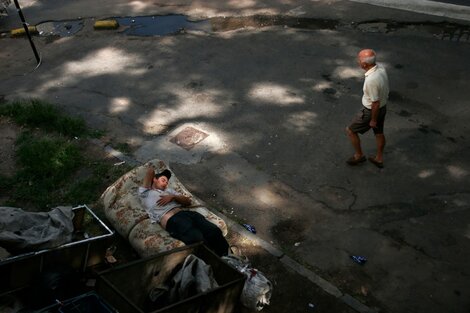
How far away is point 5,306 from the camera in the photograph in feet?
17.1

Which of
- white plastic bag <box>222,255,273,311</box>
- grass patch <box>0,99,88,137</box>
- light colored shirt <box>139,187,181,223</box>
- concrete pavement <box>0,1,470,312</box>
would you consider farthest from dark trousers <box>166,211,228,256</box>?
grass patch <box>0,99,88,137</box>

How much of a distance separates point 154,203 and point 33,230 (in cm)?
151

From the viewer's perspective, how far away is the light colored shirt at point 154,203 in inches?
250

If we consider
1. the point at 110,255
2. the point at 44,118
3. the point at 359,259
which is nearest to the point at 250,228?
the point at 359,259

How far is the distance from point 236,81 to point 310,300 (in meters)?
5.98

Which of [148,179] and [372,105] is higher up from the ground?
[372,105]

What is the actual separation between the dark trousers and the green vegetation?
1.90 meters

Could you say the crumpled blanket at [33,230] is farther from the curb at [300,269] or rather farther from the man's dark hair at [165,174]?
the curb at [300,269]

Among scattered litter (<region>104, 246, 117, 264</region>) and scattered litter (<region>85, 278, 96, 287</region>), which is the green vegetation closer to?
scattered litter (<region>104, 246, 117, 264</region>)

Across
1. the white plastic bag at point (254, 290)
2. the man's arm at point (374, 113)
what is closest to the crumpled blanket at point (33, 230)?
the white plastic bag at point (254, 290)

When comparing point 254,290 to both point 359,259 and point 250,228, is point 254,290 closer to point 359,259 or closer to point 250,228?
point 250,228

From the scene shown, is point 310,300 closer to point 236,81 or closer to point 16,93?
point 236,81

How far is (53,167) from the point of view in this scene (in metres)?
7.93

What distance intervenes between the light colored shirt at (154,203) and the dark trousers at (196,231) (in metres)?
0.21
